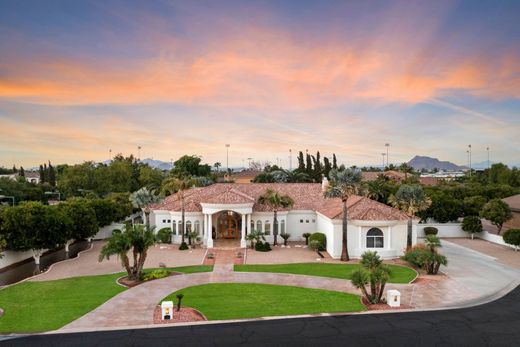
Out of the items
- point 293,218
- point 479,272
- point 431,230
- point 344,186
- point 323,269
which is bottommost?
point 479,272

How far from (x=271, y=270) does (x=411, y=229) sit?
46.8 ft

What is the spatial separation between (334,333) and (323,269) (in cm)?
1336

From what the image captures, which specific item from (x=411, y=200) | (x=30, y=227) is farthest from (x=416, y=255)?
(x=30, y=227)

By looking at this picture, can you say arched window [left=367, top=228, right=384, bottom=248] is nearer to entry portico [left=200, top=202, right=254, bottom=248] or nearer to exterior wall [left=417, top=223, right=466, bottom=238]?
entry portico [left=200, top=202, right=254, bottom=248]

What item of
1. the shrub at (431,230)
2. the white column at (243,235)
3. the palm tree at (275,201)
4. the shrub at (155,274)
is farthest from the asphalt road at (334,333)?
the shrub at (431,230)

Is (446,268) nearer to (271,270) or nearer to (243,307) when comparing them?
(271,270)

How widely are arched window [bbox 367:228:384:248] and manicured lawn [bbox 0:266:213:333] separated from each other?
22497mm

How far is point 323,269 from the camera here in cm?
3228

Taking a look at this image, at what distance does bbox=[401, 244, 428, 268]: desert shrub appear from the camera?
31447 millimetres

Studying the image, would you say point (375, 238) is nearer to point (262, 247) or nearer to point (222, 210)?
point (262, 247)

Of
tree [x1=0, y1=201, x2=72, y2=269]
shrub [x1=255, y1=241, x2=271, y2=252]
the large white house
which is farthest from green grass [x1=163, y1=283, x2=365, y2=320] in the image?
tree [x1=0, y1=201, x2=72, y2=269]

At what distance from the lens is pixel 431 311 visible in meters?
22.2

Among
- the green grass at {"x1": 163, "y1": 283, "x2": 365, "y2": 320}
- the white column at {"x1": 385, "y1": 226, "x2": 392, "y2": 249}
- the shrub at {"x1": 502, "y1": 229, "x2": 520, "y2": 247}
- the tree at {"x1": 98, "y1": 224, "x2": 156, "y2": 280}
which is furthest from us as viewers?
the shrub at {"x1": 502, "y1": 229, "x2": 520, "y2": 247}

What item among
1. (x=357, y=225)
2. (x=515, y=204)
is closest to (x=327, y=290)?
(x=357, y=225)
